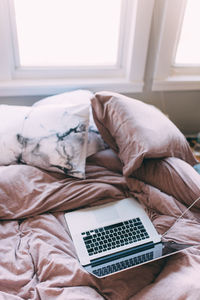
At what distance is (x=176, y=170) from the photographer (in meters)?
0.96

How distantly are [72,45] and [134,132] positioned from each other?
813mm

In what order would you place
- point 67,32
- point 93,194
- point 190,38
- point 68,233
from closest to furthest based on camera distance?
1. point 68,233
2. point 93,194
3. point 67,32
4. point 190,38

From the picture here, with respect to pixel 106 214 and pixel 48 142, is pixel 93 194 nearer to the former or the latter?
pixel 106 214

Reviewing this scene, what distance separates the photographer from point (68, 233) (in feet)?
2.88

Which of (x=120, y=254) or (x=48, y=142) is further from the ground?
(x=48, y=142)

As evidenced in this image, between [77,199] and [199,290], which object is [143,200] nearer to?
[77,199]

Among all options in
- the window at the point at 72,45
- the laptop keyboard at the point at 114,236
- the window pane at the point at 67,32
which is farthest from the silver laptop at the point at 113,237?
the window pane at the point at 67,32

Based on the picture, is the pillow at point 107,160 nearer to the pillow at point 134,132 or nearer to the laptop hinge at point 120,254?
the pillow at point 134,132

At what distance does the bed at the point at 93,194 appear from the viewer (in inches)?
27.6

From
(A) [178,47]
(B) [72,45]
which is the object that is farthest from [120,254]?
(A) [178,47]

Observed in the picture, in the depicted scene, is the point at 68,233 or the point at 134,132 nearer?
the point at 68,233

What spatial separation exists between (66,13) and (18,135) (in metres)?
0.81

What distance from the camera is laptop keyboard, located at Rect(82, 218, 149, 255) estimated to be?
829 millimetres

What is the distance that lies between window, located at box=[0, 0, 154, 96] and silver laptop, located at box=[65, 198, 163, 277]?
2.78 feet
